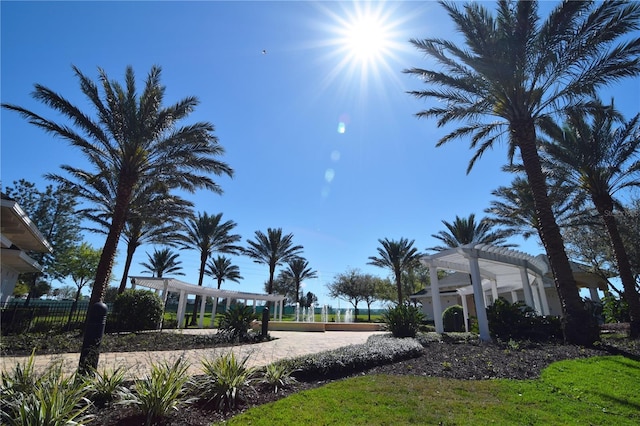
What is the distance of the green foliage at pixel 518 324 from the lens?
11.0m

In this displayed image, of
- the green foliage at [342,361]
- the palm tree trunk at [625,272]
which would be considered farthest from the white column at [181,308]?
the palm tree trunk at [625,272]

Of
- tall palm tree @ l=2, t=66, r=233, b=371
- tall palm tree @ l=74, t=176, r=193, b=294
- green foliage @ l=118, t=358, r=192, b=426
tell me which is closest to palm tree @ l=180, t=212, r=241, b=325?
tall palm tree @ l=74, t=176, r=193, b=294

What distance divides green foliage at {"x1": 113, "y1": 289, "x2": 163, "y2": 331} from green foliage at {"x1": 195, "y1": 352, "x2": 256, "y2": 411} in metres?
11.7

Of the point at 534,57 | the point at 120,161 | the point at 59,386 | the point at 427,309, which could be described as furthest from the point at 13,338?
the point at 427,309

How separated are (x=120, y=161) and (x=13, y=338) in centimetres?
707

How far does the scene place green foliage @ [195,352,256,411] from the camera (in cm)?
461

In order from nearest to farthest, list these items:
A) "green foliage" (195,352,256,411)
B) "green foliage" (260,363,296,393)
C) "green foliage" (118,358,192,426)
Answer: "green foliage" (118,358,192,426), "green foliage" (195,352,256,411), "green foliage" (260,363,296,393)

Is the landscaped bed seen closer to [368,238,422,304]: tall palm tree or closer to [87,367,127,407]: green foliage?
[87,367,127,407]: green foliage

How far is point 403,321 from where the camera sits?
12531mm

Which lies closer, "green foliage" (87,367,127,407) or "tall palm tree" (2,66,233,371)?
"green foliage" (87,367,127,407)

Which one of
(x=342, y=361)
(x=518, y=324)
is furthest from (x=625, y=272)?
→ (x=342, y=361)

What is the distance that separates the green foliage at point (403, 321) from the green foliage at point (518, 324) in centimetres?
273

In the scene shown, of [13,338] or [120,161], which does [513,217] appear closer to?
[120,161]

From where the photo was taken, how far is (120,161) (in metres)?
13.1
